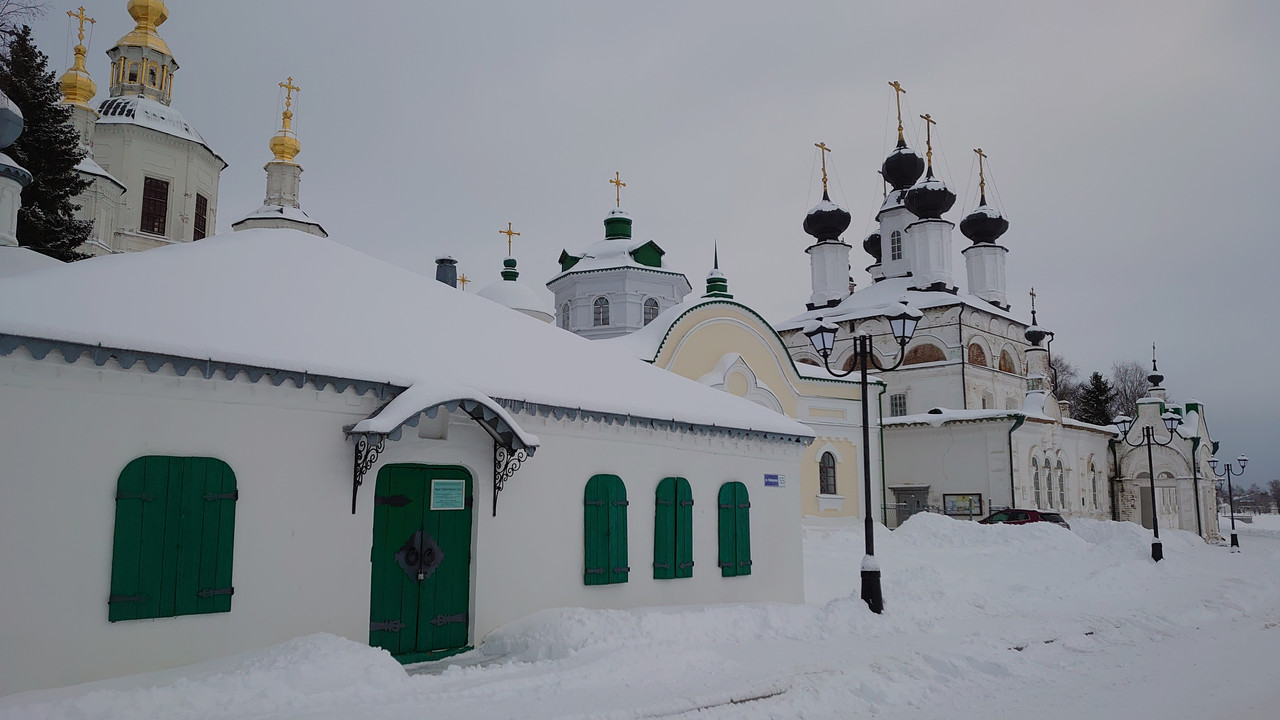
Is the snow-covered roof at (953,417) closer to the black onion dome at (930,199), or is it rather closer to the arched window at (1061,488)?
the arched window at (1061,488)

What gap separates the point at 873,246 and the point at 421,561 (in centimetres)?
4604

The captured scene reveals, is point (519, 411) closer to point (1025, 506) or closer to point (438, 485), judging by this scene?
point (438, 485)

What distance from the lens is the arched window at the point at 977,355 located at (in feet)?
126

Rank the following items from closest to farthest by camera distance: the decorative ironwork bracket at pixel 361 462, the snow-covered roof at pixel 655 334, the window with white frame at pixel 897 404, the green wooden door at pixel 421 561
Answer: the decorative ironwork bracket at pixel 361 462 → the green wooden door at pixel 421 561 → the snow-covered roof at pixel 655 334 → the window with white frame at pixel 897 404

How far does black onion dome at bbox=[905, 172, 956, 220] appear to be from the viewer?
40.2 meters

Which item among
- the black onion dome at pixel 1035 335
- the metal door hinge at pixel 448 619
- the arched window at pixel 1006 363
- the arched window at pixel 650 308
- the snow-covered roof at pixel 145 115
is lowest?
the metal door hinge at pixel 448 619

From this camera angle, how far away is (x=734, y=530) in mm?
11906

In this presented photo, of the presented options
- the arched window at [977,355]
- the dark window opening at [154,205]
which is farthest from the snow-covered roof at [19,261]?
the arched window at [977,355]

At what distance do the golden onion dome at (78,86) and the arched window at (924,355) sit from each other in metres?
32.6

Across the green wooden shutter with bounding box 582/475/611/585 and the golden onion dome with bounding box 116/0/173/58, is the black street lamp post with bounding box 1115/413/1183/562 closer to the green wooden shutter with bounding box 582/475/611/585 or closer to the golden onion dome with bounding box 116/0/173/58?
the green wooden shutter with bounding box 582/475/611/585

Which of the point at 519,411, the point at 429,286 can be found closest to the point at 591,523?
the point at 519,411

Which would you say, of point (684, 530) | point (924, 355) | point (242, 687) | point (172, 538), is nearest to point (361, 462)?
point (172, 538)

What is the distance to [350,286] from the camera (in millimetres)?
10141

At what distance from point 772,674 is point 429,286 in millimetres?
6458
